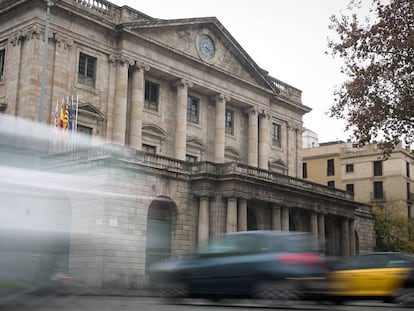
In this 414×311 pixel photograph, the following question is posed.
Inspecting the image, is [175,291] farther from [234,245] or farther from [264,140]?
[264,140]

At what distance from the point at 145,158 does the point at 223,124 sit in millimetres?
14402

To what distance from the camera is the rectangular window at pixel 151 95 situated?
4134 centimetres

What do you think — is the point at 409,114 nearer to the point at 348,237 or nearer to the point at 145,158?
the point at 145,158

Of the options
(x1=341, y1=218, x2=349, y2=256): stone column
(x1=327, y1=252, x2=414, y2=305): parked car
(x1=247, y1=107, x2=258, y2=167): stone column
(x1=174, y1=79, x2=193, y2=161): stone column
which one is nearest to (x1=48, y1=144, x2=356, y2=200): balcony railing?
(x1=341, y1=218, x2=349, y2=256): stone column

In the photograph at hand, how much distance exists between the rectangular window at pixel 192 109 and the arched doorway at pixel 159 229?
12.2 metres

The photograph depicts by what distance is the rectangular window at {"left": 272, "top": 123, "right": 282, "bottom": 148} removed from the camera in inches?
2021

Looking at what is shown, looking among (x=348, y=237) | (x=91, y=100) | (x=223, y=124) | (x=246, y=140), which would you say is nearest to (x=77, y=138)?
(x=91, y=100)

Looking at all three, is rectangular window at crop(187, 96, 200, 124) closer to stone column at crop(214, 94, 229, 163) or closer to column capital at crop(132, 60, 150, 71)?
stone column at crop(214, 94, 229, 163)

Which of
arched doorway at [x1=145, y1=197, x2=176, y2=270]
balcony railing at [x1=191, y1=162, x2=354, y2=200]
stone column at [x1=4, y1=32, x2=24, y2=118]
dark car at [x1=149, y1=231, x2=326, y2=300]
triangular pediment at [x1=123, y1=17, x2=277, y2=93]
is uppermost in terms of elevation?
triangular pediment at [x1=123, y1=17, x2=277, y2=93]

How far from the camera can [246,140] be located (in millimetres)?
48531

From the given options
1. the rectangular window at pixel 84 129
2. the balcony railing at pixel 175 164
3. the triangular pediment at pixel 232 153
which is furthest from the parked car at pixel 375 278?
the triangular pediment at pixel 232 153

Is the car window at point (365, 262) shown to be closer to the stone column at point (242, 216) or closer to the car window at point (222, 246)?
the car window at point (222, 246)

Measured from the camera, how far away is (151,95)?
41.8 meters

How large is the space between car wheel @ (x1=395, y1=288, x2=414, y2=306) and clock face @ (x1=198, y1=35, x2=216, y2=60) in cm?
3059
